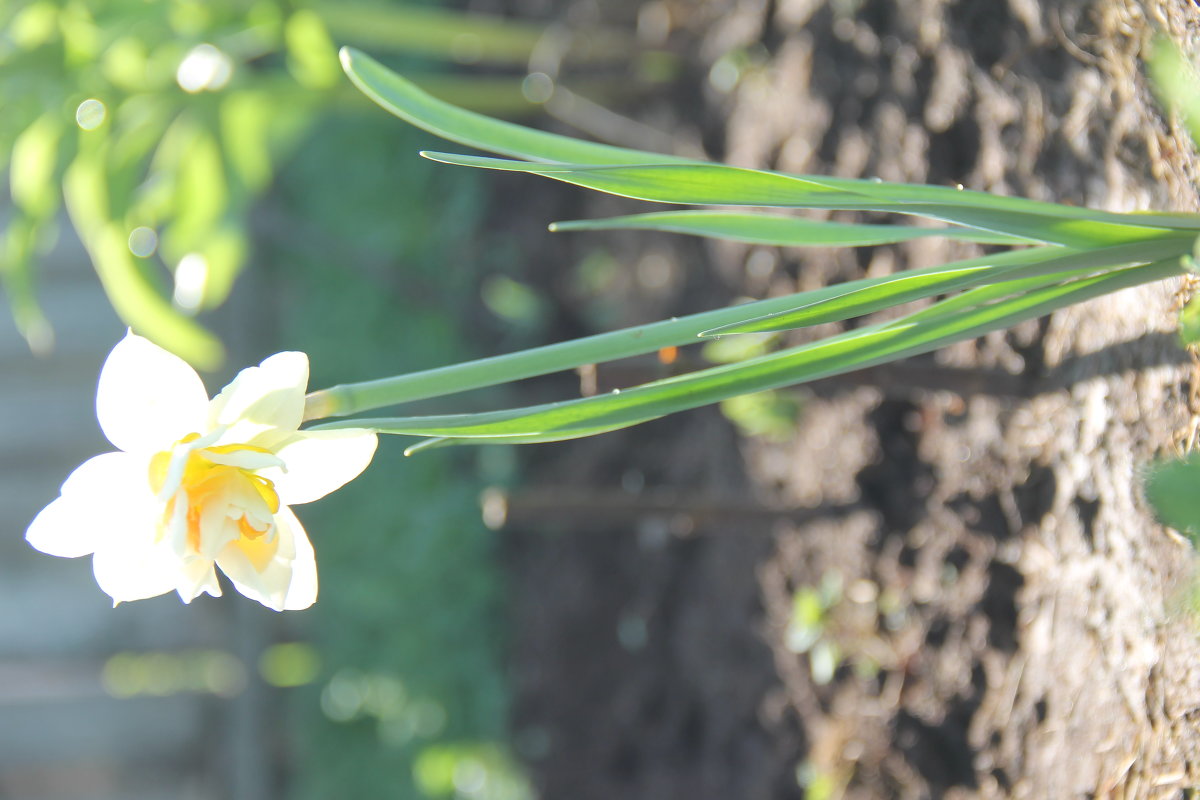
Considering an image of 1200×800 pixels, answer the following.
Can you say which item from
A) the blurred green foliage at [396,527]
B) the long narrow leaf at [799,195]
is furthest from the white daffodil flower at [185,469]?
the blurred green foliage at [396,527]

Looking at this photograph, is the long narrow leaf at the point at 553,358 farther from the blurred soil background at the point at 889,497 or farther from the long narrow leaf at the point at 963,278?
the blurred soil background at the point at 889,497

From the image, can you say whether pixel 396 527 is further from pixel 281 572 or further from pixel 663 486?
pixel 281 572

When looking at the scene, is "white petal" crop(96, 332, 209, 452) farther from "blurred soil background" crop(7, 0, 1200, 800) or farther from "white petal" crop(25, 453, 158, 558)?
"blurred soil background" crop(7, 0, 1200, 800)

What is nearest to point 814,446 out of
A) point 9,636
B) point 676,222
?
point 676,222

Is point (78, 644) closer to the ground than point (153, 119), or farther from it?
closer to the ground

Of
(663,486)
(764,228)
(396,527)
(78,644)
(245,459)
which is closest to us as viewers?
(245,459)

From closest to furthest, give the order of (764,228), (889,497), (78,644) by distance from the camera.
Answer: (764,228) → (889,497) → (78,644)

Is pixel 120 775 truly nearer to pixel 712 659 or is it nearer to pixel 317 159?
pixel 317 159

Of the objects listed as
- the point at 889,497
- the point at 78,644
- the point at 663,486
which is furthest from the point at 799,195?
the point at 78,644
